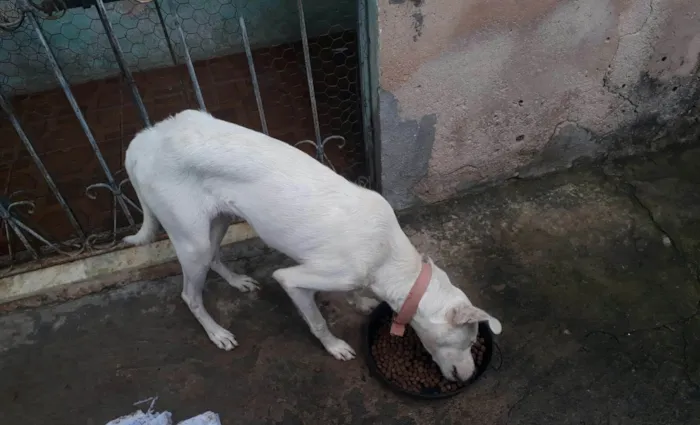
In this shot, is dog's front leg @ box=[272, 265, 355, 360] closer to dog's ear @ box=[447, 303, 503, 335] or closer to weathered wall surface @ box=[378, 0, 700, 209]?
dog's ear @ box=[447, 303, 503, 335]

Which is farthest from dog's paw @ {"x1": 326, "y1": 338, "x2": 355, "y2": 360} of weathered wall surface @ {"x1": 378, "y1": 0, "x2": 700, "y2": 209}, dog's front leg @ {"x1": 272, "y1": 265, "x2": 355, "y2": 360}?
weathered wall surface @ {"x1": 378, "y1": 0, "x2": 700, "y2": 209}

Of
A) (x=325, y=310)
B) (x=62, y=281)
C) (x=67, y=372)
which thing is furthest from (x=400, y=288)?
(x=62, y=281)

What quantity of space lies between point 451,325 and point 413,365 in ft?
2.00

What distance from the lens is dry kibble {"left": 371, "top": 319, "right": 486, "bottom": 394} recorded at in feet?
10.5

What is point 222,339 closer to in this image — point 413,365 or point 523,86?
point 413,365

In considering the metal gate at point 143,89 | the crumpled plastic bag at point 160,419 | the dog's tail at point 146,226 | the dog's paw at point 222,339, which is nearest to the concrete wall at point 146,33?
the metal gate at point 143,89

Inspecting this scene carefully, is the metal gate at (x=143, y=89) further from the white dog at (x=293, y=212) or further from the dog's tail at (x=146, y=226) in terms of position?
the white dog at (x=293, y=212)

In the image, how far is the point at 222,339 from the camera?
3.54 meters

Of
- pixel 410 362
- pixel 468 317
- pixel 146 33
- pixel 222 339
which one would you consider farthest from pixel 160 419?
pixel 146 33

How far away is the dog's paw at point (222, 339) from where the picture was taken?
139 inches

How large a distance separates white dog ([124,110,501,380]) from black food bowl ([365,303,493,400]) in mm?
212

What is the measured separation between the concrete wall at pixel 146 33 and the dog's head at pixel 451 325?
124 inches

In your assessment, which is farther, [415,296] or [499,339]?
[499,339]

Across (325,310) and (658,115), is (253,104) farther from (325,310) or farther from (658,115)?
(658,115)
